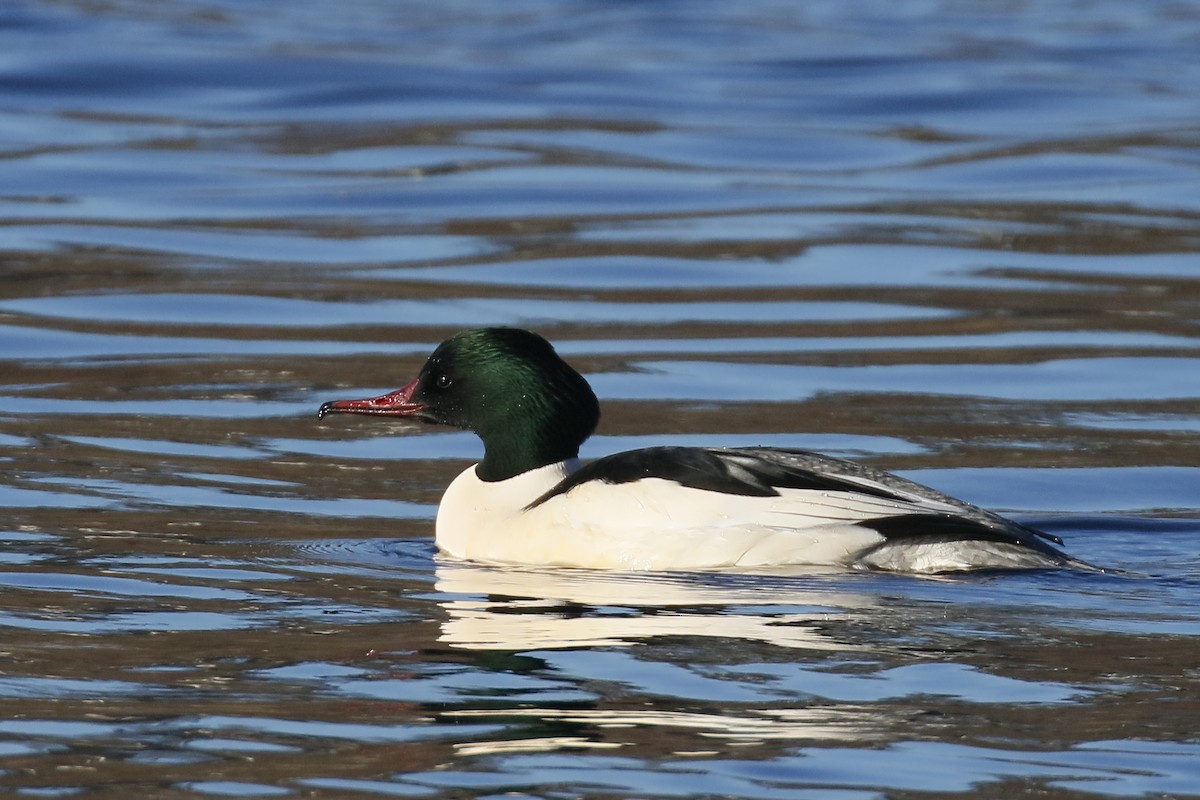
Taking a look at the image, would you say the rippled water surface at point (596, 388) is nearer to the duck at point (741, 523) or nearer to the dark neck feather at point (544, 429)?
the duck at point (741, 523)

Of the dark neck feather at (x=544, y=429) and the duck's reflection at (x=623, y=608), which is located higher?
the dark neck feather at (x=544, y=429)

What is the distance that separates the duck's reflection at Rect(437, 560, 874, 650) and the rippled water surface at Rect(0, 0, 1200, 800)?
0.03 m

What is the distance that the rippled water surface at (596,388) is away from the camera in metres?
4.63

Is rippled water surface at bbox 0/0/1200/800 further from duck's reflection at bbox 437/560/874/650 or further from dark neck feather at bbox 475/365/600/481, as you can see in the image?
dark neck feather at bbox 475/365/600/481

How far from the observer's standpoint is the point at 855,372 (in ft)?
32.8

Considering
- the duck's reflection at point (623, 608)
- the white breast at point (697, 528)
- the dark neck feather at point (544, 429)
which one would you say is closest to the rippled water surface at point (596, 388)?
the duck's reflection at point (623, 608)

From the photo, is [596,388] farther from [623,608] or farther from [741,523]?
[623,608]

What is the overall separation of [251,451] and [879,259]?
5.44m

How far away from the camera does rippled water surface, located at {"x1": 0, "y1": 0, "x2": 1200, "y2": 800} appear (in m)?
4.63

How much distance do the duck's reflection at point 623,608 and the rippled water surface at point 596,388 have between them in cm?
3

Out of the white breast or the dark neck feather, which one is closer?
the white breast

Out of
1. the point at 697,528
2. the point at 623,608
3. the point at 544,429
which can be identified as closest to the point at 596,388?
the point at 544,429

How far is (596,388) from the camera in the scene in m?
9.69

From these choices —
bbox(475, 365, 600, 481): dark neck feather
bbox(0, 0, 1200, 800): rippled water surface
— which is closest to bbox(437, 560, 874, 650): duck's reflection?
bbox(0, 0, 1200, 800): rippled water surface
